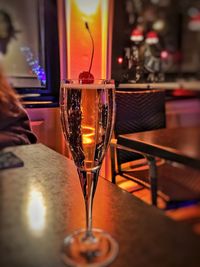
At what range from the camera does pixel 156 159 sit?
249 millimetres

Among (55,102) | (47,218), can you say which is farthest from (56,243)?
(55,102)

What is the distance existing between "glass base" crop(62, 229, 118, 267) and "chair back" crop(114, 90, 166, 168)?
3.6 inches

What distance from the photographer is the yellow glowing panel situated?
258 millimetres

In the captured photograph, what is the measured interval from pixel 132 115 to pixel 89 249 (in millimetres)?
156

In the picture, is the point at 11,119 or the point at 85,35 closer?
the point at 85,35

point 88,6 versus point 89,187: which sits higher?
point 88,6

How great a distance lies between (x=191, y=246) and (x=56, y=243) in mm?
107

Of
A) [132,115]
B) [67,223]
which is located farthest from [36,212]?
[132,115]

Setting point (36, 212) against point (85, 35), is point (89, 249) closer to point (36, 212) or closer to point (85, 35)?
point (36, 212)

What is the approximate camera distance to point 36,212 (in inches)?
11.9

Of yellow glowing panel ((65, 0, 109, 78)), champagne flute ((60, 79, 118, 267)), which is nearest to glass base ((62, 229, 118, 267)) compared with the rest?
champagne flute ((60, 79, 118, 267))

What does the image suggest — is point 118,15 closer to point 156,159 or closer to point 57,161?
point 156,159

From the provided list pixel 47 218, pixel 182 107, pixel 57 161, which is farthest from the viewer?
pixel 57 161

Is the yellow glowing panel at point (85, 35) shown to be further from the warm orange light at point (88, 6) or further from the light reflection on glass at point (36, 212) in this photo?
the light reflection on glass at point (36, 212)
